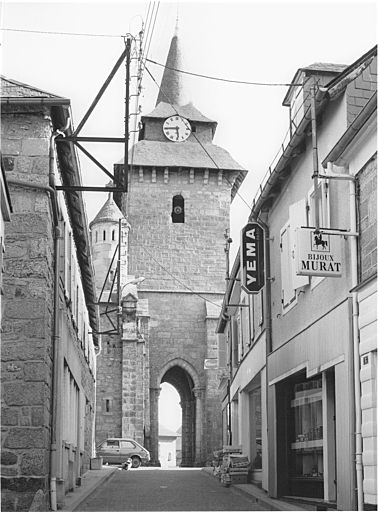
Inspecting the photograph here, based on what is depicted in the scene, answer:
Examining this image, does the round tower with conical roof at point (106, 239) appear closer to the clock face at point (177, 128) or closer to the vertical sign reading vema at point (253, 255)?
the clock face at point (177, 128)

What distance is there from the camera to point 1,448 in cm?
1314

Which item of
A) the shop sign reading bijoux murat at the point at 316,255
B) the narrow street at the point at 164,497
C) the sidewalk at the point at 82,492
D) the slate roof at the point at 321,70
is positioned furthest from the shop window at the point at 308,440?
the slate roof at the point at 321,70

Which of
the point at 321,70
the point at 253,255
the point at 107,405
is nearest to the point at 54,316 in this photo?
the point at 253,255

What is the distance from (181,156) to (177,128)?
246 centimetres

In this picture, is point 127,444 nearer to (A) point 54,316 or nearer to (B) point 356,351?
(A) point 54,316

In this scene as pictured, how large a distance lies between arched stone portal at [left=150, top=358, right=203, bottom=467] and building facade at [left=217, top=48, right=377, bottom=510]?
101 feet

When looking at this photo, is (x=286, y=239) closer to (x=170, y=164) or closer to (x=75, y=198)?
(x=75, y=198)

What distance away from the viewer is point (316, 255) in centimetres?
1290

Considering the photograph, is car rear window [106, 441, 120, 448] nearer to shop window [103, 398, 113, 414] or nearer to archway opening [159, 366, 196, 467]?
shop window [103, 398, 113, 414]

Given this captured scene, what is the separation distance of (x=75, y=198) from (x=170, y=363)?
1383 inches

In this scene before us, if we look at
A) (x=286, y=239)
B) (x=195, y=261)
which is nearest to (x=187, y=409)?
(x=195, y=261)

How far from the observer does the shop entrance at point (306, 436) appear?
47.2 feet

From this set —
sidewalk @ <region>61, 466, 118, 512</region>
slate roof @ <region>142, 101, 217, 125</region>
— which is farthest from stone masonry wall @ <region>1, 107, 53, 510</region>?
slate roof @ <region>142, 101, 217, 125</region>

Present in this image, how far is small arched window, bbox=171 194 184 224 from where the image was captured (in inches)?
2196
